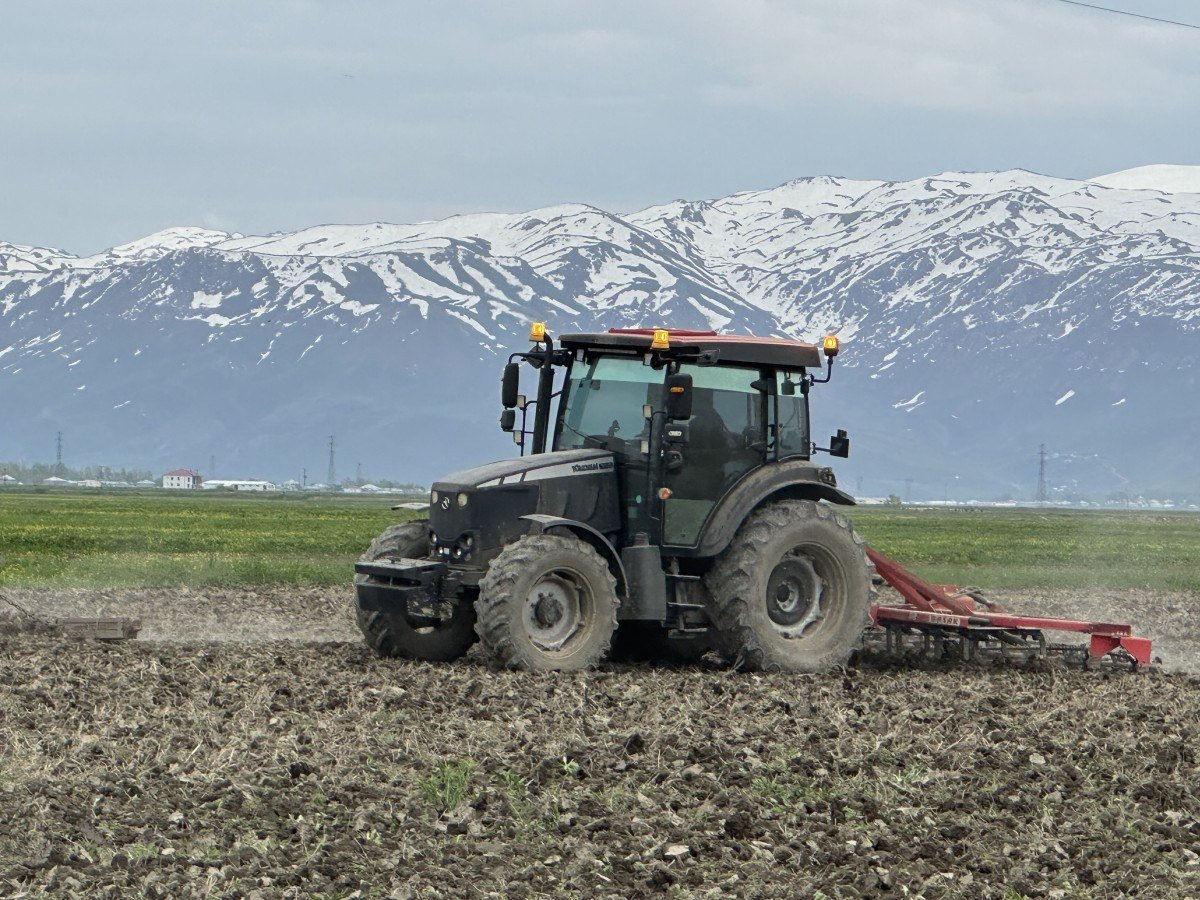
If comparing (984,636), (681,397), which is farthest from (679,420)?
(984,636)

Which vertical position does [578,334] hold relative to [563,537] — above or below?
above

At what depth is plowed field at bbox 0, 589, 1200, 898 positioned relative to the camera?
27.7 ft

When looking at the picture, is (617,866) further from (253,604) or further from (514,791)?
(253,604)

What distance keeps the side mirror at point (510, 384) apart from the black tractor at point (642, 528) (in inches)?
1.4

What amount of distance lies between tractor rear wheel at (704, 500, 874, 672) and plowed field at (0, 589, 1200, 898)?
50 cm

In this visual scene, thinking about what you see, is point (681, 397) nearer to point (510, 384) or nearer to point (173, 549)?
point (510, 384)

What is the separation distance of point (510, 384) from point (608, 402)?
0.96 meters

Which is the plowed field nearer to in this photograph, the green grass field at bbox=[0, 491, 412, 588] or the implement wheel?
the implement wheel

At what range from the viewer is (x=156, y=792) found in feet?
32.0

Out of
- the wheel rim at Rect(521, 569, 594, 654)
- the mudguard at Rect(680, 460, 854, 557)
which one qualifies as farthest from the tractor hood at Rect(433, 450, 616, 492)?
the mudguard at Rect(680, 460, 854, 557)

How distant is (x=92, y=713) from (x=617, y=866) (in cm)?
525

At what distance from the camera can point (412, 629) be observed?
15.4 meters

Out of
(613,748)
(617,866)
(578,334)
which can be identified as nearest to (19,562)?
(578,334)

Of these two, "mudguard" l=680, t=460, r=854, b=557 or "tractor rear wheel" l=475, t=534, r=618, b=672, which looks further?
"mudguard" l=680, t=460, r=854, b=557
